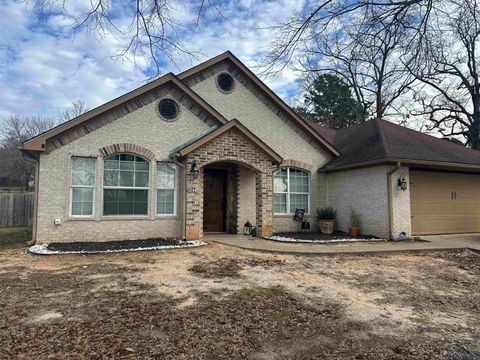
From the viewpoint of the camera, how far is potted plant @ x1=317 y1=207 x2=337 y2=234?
12.5 m

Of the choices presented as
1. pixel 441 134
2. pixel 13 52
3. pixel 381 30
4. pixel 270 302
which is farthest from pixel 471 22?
pixel 441 134

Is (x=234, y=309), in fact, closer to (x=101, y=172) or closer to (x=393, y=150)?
(x=101, y=172)

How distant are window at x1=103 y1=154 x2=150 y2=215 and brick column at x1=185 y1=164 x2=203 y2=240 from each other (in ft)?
4.34

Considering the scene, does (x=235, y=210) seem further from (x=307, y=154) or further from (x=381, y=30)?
(x=381, y=30)

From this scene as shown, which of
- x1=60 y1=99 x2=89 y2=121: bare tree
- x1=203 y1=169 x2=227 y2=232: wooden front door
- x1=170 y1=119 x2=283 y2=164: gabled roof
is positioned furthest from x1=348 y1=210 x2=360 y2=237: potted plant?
x1=60 y1=99 x2=89 y2=121: bare tree

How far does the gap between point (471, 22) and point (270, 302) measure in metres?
6.38

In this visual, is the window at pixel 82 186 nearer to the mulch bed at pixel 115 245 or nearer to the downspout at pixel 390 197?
the mulch bed at pixel 115 245

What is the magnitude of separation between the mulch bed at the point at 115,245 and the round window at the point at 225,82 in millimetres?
6179

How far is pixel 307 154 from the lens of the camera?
1342cm

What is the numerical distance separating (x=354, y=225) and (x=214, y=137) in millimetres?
5861

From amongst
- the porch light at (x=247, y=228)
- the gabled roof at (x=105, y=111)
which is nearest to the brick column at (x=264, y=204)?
the porch light at (x=247, y=228)

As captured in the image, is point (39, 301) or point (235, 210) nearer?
point (39, 301)

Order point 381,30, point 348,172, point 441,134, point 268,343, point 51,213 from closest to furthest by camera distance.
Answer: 1. point 268,343
2. point 381,30
3. point 51,213
4. point 348,172
5. point 441,134

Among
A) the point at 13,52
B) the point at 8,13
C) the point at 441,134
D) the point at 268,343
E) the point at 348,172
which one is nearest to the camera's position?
the point at 268,343
